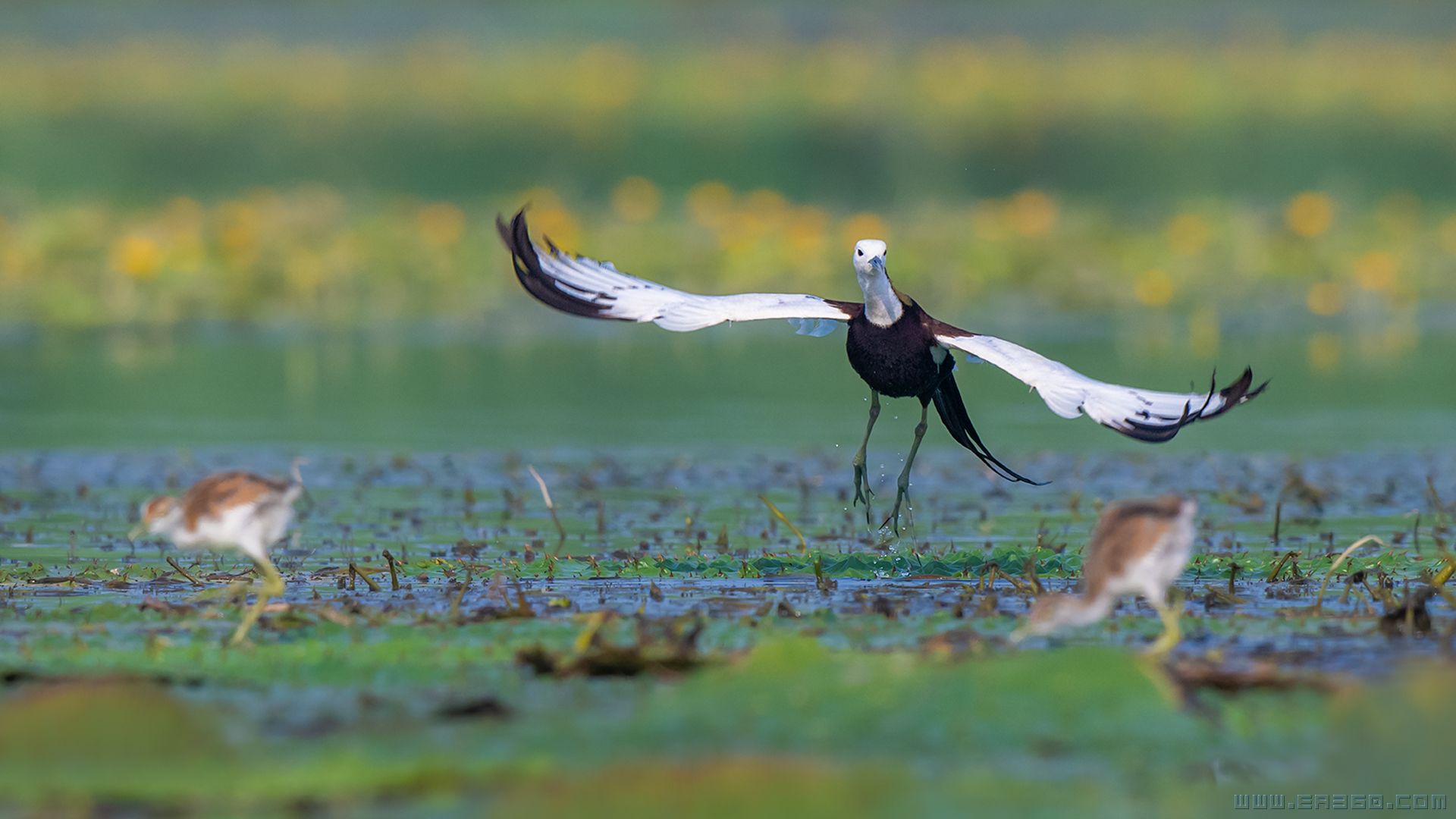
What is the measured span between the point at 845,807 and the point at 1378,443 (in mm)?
10005

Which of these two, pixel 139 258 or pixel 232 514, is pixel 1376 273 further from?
pixel 232 514

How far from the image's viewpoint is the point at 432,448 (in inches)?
576

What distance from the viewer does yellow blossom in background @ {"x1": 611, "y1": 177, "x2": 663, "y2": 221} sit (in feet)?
83.8

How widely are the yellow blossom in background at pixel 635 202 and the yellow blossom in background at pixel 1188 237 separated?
5.47 meters

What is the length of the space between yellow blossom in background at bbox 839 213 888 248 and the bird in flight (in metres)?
13.1

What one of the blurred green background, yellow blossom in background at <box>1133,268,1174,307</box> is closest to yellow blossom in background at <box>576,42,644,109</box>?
the blurred green background

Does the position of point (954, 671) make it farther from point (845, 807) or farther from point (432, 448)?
point (432, 448)

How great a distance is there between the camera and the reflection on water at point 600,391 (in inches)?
603

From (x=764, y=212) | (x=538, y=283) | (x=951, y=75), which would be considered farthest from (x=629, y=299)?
(x=951, y=75)

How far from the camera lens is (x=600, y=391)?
18266 mm

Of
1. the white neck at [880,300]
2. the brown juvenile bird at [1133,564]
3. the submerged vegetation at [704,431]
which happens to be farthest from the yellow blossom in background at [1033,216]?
the brown juvenile bird at [1133,564]

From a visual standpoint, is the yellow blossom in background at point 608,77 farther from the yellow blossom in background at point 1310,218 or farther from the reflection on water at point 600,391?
the yellow blossom in background at point 1310,218

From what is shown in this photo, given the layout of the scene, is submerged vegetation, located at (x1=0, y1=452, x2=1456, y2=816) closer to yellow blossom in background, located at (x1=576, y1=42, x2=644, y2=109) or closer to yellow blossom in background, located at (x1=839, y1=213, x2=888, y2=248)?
yellow blossom in background, located at (x1=839, y1=213, x2=888, y2=248)

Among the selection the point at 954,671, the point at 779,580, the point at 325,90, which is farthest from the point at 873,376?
the point at 325,90
